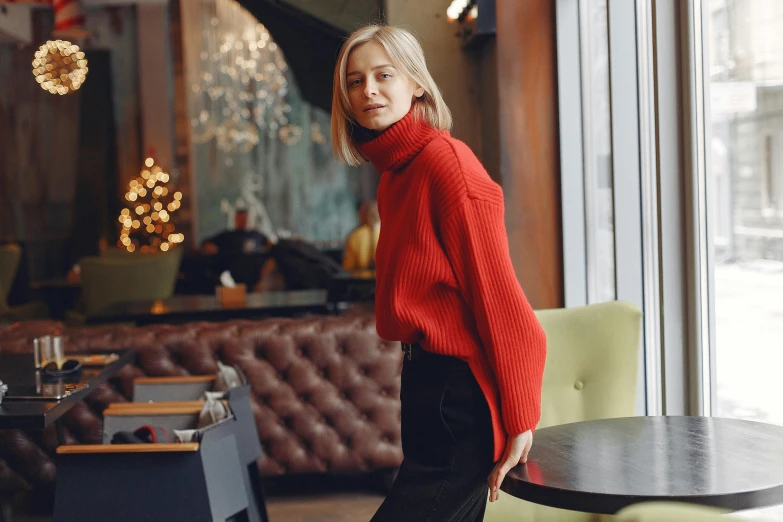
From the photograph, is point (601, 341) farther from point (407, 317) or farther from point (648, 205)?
point (407, 317)

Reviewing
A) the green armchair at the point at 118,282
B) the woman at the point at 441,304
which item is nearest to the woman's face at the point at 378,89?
the woman at the point at 441,304

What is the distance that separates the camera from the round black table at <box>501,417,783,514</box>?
5.10 ft

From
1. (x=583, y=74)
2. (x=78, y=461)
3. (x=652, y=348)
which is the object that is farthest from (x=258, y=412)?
(x=583, y=74)

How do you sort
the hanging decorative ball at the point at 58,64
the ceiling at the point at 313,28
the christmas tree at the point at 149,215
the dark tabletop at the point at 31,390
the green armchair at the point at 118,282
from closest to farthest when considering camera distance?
1. the dark tabletop at the point at 31,390
2. the ceiling at the point at 313,28
3. the green armchair at the point at 118,282
4. the hanging decorative ball at the point at 58,64
5. the christmas tree at the point at 149,215

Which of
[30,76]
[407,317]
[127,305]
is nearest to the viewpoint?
[407,317]

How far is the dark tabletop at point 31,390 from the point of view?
2.47 metres

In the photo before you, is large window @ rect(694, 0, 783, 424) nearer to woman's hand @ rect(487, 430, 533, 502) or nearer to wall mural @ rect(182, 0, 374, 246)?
woman's hand @ rect(487, 430, 533, 502)

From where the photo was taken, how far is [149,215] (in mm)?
12078

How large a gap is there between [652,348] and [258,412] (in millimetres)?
1931

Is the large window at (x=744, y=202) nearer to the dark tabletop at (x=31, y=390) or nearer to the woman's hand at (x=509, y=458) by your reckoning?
the woman's hand at (x=509, y=458)

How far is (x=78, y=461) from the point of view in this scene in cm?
253

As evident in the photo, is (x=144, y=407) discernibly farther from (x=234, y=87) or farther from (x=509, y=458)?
(x=234, y=87)

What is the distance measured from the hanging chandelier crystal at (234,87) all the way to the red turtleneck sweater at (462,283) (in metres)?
11.3

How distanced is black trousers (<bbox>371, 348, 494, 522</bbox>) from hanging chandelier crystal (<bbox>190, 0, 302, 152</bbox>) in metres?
11.3
